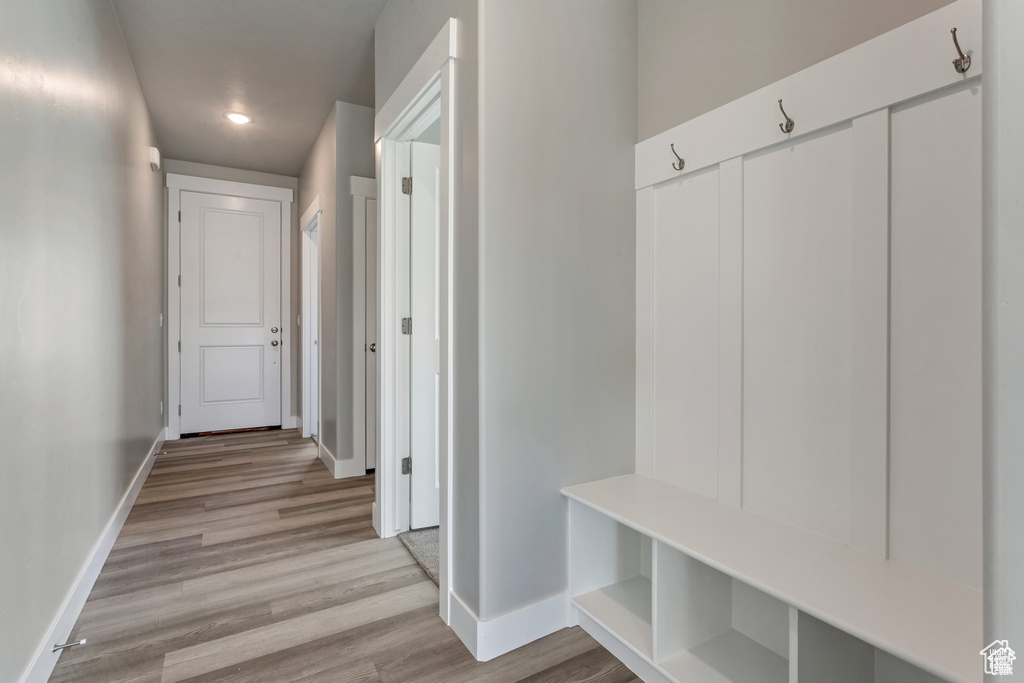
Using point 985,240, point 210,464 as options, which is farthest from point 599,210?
point 210,464

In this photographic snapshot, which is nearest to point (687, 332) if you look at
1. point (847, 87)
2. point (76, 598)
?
point (847, 87)

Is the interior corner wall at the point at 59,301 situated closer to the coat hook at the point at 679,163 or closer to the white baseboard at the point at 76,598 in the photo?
the white baseboard at the point at 76,598

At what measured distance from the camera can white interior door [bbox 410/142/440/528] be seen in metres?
2.42

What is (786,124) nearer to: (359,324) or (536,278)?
(536,278)

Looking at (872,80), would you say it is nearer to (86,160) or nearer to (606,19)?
(606,19)

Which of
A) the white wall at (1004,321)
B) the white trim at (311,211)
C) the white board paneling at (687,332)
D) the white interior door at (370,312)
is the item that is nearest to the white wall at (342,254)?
the white interior door at (370,312)

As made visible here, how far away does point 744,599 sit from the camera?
1439 millimetres

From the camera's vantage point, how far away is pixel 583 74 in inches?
67.1

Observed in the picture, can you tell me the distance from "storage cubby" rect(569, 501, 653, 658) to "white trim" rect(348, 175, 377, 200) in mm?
2546

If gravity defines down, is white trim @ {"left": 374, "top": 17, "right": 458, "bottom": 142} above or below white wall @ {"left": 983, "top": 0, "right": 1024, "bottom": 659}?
above

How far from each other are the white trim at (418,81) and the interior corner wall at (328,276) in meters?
1.22

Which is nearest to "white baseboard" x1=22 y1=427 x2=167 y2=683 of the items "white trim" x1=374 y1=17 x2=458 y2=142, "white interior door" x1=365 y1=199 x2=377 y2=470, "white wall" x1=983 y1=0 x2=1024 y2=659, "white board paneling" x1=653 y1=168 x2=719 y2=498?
"white interior door" x1=365 y1=199 x2=377 y2=470

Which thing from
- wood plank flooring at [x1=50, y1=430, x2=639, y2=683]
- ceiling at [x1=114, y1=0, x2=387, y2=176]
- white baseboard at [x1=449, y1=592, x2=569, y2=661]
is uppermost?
ceiling at [x1=114, y1=0, x2=387, y2=176]

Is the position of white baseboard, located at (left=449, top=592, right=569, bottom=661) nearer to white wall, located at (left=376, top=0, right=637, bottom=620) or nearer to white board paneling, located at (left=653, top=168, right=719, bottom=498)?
white wall, located at (left=376, top=0, right=637, bottom=620)
